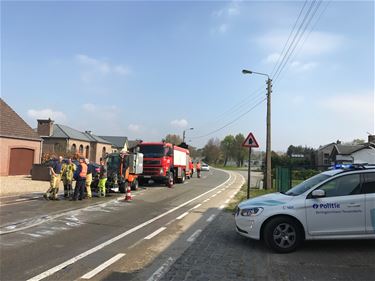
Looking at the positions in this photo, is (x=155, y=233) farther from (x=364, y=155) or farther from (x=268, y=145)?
(x=364, y=155)

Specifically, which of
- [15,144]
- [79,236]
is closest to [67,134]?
[15,144]

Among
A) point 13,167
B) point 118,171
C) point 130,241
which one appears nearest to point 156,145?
point 118,171

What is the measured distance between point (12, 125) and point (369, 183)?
31.5m

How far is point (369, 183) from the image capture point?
25.6 ft

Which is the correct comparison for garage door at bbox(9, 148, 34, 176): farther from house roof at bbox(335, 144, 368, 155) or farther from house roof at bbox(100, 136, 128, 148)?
house roof at bbox(100, 136, 128, 148)

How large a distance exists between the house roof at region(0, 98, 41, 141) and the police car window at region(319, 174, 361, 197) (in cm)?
2883

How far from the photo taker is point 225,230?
1005 cm

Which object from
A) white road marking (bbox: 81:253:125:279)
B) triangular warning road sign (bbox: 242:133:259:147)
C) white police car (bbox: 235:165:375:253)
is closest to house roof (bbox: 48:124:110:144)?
triangular warning road sign (bbox: 242:133:259:147)

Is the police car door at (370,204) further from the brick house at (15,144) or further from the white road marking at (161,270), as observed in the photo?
the brick house at (15,144)

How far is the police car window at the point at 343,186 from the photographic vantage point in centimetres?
780

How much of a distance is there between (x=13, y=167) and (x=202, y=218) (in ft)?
82.4

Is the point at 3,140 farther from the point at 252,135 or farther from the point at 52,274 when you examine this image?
the point at 52,274

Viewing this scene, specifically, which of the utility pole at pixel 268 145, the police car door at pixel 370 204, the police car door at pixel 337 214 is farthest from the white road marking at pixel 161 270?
the utility pole at pixel 268 145

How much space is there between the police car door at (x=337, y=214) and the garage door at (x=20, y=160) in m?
29.6
